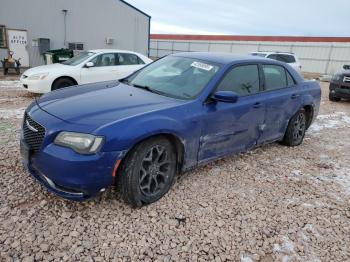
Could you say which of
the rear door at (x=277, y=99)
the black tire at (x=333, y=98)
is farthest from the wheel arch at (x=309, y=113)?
the black tire at (x=333, y=98)

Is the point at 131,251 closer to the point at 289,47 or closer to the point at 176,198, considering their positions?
the point at 176,198

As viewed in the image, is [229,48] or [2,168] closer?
[2,168]

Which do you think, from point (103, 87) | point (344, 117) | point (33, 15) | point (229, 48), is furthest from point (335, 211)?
point (229, 48)

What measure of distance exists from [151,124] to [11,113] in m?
4.73

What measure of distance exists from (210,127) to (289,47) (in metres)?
27.3

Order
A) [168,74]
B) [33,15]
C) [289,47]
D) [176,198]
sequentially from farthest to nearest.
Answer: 1. [289,47]
2. [33,15]
3. [168,74]
4. [176,198]

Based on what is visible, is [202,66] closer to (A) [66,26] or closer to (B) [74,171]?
(B) [74,171]

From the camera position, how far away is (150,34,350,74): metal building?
2605cm

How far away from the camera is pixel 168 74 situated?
3.99 meters

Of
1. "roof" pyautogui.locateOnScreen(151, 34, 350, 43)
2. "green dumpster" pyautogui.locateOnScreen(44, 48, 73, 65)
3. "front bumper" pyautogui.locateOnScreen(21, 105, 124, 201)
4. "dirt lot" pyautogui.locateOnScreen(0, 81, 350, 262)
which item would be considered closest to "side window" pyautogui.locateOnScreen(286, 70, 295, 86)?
"dirt lot" pyautogui.locateOnScreen(0, 81, 350, 262)

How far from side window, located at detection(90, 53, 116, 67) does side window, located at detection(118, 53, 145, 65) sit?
9.7 inches

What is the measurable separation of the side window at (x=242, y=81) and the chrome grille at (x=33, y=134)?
6.61ft

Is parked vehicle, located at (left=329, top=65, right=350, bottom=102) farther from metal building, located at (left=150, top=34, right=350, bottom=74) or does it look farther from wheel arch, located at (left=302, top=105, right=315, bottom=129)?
metal building, located at (left=150, top=34, right=350, bottom=74)

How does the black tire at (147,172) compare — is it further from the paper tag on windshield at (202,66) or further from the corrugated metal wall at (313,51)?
the corrugated metal wall at (313,51)
